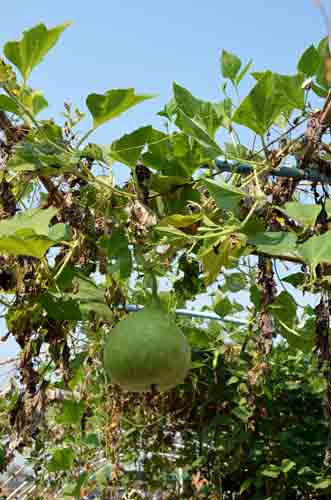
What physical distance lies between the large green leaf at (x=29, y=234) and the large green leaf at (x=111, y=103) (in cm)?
22

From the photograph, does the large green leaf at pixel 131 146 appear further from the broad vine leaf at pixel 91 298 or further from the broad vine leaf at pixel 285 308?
the broad vine leaf at pixel 285 308

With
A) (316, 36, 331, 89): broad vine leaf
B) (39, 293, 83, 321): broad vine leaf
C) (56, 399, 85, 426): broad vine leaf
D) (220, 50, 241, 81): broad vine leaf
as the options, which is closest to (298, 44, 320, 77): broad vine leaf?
(316, 36, 331, 89): broad vine leaf

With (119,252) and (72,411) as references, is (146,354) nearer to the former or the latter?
(119,252)

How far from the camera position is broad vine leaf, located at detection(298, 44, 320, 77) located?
4.15 feet

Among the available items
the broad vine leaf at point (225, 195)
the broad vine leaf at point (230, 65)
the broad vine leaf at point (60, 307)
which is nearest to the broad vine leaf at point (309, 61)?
the broad vine leaf at point (230, 65)

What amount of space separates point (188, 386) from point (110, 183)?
163 centimetres

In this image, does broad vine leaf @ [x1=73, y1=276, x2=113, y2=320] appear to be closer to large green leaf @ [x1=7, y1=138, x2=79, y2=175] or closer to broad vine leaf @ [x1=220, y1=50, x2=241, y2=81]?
large green leaf @ [x1=7, y1=138, x2=79, y2=175]

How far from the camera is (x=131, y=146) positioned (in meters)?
1.25

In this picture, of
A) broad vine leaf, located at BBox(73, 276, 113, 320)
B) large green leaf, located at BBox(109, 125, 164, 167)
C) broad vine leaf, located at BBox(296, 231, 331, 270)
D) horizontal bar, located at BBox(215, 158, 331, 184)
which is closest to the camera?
broad vine leaf, located at BBox(296, 231, 331, 270)

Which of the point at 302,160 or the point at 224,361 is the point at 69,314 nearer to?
the point at 302,160

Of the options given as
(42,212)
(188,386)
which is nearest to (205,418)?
(188,386)

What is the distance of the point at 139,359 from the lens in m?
1.12

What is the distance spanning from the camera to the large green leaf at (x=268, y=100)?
1192 millimetres

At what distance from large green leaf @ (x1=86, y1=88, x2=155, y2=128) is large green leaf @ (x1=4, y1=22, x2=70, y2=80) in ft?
0.40
